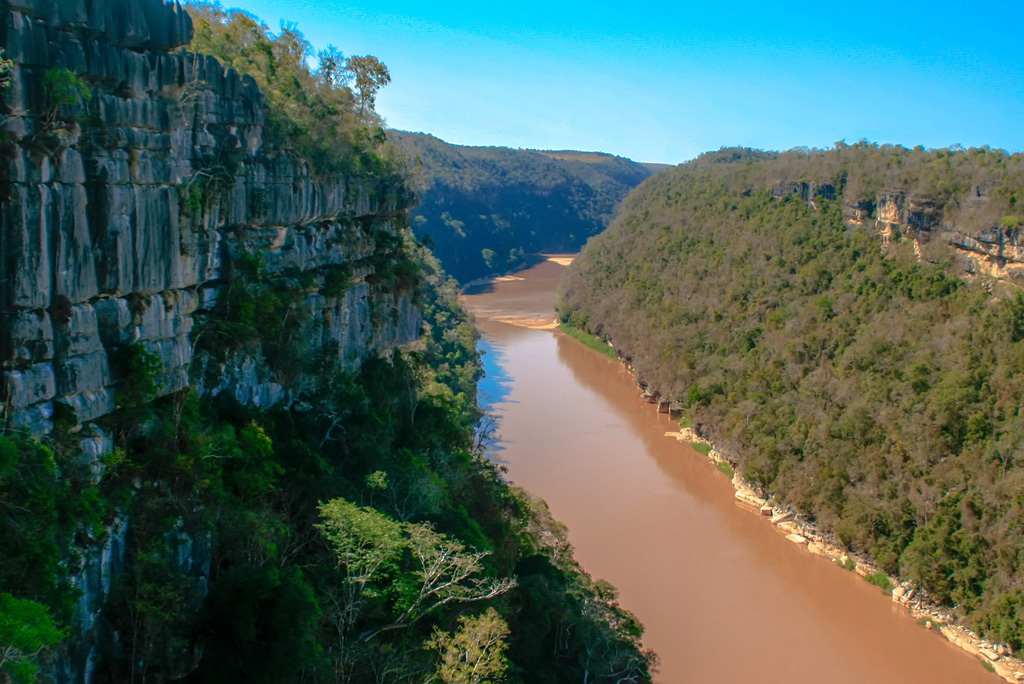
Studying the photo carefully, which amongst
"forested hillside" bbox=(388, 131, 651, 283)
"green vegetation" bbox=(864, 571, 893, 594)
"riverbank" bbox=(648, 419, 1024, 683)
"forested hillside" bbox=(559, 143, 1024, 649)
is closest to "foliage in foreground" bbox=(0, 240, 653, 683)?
"riverbank" bbox=(648, 419, 1024, 683)

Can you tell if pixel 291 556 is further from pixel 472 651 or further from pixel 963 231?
pixel 963 231

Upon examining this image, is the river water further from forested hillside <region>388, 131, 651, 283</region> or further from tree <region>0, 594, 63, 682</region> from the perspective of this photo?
forested hillside <region>388, 131, 651, 283</region>

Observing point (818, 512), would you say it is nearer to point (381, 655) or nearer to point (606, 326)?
point (381, 655)

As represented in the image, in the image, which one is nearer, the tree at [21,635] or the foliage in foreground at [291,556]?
the tree at [21,635]

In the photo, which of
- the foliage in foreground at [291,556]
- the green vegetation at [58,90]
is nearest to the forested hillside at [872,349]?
the foliage in foreground at [291,556]

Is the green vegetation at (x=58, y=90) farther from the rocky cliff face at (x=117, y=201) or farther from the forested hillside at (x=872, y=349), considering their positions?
the forested hillside at (x=872, y=349)
